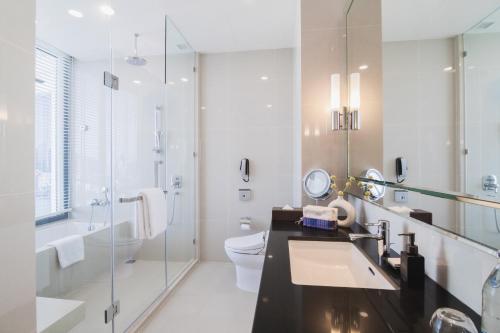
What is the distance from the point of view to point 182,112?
270 centimetres

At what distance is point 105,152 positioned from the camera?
5.81ft

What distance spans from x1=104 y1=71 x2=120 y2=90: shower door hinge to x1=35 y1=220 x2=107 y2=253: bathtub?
1031mm

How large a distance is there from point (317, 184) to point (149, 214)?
1.44m

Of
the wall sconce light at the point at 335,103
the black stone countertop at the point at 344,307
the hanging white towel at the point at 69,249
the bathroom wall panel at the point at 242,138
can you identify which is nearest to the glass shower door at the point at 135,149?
the hanging white towel at the point at 69,249

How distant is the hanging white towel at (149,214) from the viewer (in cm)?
198

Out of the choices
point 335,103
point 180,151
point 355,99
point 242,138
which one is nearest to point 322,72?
point 335,103

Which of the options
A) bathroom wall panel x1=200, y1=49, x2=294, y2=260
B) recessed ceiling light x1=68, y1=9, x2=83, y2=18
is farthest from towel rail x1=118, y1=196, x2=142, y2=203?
recessed ceiling light x1=68, y1=9, x2=83, y2=18

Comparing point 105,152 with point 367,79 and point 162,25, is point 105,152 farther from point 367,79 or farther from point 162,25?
point 367,79

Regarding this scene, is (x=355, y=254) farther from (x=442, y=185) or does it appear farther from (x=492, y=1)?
(x=492, y=1)

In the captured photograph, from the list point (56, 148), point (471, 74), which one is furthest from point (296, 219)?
point (56, 148)

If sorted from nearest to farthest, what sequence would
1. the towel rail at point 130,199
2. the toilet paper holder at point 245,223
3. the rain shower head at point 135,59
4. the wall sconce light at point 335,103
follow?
the wall sconce light at point 335,103 < the towel rail at point 130,199 < the rain shower head at point 135,59 < the toilet paper holder at point 245,223

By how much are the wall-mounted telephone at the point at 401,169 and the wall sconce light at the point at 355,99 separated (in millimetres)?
545

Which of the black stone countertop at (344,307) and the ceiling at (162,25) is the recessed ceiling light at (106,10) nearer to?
the ceiling at (162,25)

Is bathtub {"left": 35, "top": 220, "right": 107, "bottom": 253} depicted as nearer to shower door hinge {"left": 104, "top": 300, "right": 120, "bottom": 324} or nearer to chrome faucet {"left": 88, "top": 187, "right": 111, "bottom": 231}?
chrome faucet {"left": 88, "top": 187, "right": 111, "bottom": 231}
